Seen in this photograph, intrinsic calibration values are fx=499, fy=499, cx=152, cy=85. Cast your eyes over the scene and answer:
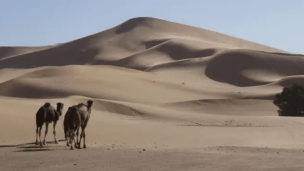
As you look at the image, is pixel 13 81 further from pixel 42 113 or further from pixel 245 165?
pixel 245 165

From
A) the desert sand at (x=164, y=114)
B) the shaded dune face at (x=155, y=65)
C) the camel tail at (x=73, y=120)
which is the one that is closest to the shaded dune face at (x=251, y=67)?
the shaded dune face at (x=155, y=65)

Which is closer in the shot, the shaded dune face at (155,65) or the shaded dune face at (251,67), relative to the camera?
the shaded dune face at (155,65)

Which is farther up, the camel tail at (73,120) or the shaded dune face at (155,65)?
the shaded dune face at (155,65)

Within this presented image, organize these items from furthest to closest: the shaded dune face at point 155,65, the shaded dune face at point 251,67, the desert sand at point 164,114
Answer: the shaded dune face at point 251,67, the shaded dune face at point 155,65, the desert sand at point 164,114

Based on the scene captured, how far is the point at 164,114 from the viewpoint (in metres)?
24.3

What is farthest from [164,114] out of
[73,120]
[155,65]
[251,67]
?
[155,65]

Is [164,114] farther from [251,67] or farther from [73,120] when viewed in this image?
[251,67]

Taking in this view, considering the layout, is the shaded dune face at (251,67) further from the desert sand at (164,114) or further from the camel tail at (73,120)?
the camel tail at (73,120)

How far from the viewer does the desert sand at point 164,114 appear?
33.8 feet

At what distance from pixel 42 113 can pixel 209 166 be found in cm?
567

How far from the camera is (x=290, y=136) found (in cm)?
1692

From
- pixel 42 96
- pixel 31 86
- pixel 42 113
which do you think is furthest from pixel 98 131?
pixel 31 86

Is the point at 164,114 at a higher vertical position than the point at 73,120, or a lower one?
higher

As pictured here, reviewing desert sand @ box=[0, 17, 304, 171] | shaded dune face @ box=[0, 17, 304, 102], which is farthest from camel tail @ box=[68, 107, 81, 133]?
shaded dune face @ box=[0, 17, 304, 102]
